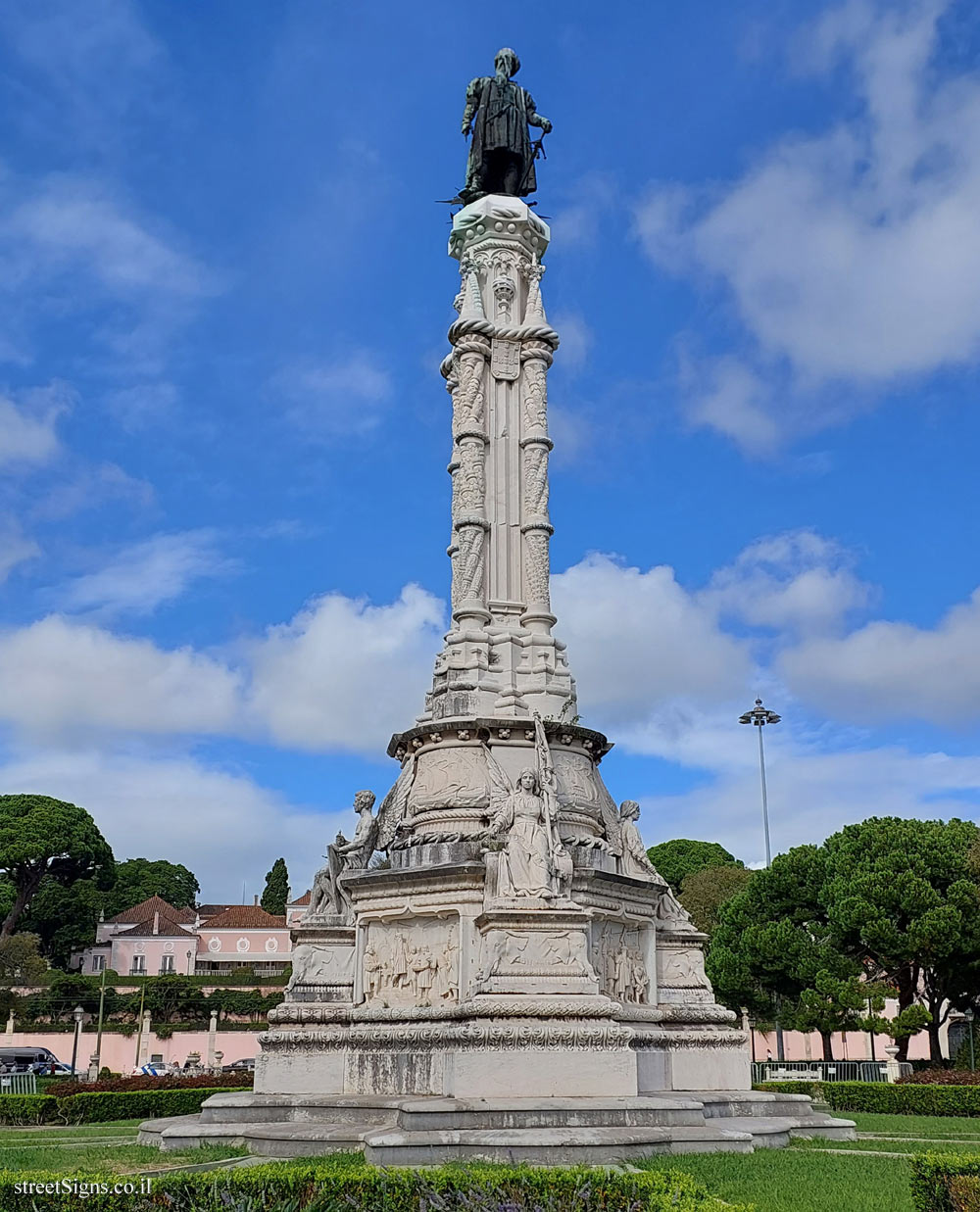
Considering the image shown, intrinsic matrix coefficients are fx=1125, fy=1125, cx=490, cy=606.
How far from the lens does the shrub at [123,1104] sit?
70.5 ft

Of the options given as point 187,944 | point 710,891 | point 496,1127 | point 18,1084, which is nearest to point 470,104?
point 496,1127

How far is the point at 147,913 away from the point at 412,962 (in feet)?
210

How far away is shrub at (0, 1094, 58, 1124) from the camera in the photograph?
21500mm

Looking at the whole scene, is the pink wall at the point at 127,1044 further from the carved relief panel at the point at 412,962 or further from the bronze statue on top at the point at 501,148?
the bronze statue on top at the point at 501,148

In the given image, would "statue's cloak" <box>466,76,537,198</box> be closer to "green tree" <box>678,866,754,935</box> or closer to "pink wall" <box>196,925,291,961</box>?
"green tree" <box>678,866,754,935</box>

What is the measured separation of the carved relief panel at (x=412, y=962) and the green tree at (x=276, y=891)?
6643 centimetres

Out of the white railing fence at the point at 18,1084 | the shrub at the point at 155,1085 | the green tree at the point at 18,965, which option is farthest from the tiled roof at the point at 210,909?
the shrub at the point at 155,1085

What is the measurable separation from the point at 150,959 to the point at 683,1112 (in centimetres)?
6444

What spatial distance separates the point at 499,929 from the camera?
15.6 m

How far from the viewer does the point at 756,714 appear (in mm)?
60312

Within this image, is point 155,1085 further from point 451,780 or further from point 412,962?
point 451,780

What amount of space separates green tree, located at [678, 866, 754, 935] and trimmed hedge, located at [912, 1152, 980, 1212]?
1651 inches

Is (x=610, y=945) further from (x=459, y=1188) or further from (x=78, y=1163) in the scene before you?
(x=459, y=1188)

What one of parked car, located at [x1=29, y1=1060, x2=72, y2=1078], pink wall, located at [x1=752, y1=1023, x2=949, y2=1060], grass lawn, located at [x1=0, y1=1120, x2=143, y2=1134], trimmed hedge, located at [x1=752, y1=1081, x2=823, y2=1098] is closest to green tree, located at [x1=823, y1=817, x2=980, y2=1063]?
trimmed hedge, located at [x1=752, y1=1081, x2=823, y2=1098]
